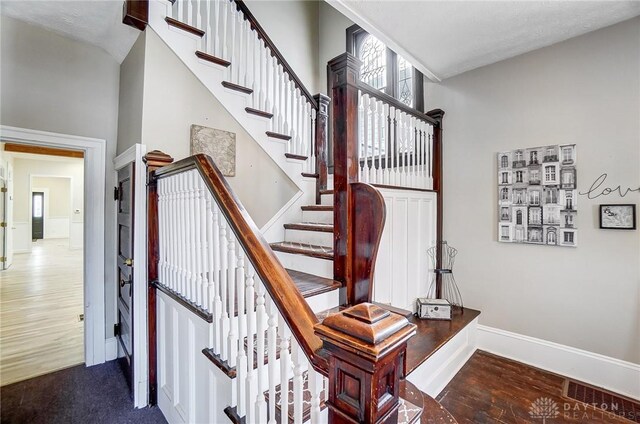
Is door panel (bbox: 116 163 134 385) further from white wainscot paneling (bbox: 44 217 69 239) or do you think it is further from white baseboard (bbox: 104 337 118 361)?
white wainscot paneling (bbox: 44 217 69 239)

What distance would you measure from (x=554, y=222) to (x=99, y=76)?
13.9 ft

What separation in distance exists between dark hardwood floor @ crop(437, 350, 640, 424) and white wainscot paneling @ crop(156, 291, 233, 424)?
5.37 ft

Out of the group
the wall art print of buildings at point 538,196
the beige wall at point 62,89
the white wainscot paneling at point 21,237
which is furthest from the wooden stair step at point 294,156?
the white wainscot paneling at point 21,237

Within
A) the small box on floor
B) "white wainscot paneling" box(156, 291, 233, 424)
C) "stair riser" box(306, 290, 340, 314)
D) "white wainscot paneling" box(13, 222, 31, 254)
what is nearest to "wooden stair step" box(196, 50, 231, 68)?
"white wainscot paneling" box(156, 291, 233, 424)

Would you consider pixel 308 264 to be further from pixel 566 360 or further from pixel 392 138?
pixel 566 360

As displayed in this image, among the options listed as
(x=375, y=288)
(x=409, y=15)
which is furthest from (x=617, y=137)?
(x=375, y=288)

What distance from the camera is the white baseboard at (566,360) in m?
2.09

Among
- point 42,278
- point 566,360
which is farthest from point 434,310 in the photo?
point 42,278

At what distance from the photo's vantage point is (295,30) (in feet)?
13.7

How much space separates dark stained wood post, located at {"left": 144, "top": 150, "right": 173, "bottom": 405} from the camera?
1936 millimetres

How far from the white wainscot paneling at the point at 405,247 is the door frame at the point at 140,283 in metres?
1.75

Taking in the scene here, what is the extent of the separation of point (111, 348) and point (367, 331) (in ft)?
9.87

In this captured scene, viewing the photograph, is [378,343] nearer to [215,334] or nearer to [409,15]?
[215,334]
